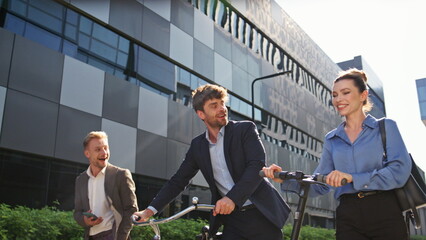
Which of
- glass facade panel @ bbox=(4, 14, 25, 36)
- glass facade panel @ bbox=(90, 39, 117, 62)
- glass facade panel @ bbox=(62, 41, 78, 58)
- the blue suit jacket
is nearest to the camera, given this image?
the blue suit jacket

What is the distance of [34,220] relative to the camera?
5.94 m

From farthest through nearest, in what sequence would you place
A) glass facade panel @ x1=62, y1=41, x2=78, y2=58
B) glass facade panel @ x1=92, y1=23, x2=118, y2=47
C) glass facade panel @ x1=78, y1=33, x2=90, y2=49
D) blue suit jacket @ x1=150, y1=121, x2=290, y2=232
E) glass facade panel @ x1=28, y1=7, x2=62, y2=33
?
glass facade panel @ x1=92, y1=23, x2=118, y2=47, glass facade panel @ x1=78, y1=33, x2=90, y2=49, glass facade panel @ x1=62, y1=41, x2=78, y2=58, glass facade panel @ x1=28, y1=7, x2=62, y2=33, blue suit jacket @ x1=150, y1=121, x2=290, y2=232

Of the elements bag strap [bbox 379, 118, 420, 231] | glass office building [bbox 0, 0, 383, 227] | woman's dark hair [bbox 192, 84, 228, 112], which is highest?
glass office building [bbox 0, 0, 383, 227]

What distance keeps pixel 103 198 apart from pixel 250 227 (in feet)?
5.63

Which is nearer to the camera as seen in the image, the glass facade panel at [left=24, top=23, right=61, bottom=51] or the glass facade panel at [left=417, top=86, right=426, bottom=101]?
the glass facade panel at [left=24, top=23, right=61, bottom=51]

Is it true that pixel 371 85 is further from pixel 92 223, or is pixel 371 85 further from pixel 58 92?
pixel 92 223

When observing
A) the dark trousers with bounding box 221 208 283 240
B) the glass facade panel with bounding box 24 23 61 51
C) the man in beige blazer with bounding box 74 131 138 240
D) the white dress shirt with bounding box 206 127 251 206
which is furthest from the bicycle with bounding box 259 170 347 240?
the glass facade panel with bounding box 24 23 61 51

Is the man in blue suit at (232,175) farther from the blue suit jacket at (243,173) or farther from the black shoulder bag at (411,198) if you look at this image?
the black shoulder bag at (411,198)

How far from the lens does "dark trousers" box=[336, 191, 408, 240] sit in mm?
2695

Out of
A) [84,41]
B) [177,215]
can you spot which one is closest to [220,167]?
[177,215]

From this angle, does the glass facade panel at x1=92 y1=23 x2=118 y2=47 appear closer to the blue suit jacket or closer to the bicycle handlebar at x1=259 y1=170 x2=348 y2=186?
the blue suit jacket

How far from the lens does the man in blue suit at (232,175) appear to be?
3238 mm

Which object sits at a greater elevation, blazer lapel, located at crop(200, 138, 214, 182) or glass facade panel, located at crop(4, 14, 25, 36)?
glass facade panel, located at crop(4, 14, 25, 36)

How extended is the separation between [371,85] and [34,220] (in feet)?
165
